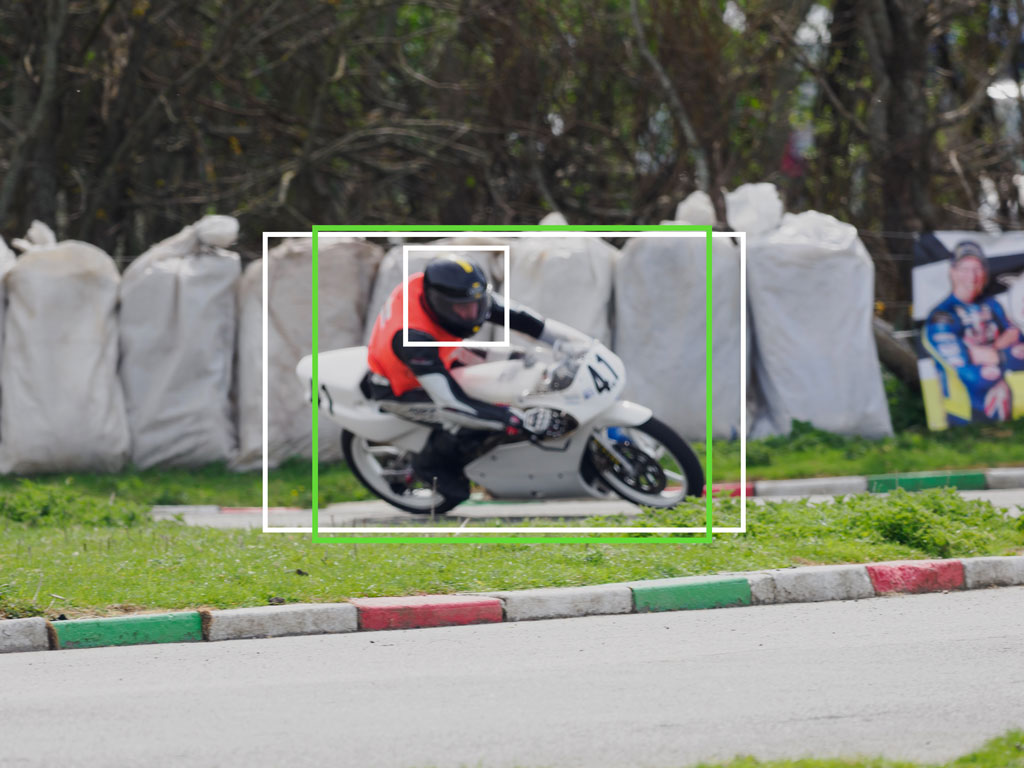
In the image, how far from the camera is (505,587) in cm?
688

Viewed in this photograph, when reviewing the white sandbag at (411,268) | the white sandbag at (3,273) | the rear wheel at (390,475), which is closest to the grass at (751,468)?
the rear wheel at (390,475)

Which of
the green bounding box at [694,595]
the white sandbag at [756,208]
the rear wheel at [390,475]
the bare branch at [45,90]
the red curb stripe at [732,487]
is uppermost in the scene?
the bare branch at [45,90]

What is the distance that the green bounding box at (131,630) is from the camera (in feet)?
20.5

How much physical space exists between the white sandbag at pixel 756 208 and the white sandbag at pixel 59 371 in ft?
18.9

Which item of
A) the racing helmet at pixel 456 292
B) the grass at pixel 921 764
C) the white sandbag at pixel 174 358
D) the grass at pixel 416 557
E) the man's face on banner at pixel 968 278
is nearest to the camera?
the grass at pixel 921 764

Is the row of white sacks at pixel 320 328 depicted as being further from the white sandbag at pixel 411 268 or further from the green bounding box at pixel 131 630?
the green bounding box at pixel 131 630

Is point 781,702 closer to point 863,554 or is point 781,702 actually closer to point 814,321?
point 863,554

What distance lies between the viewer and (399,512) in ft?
35.5

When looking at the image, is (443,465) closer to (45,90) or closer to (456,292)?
(456,292)

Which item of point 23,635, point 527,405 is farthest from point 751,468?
point 23,635

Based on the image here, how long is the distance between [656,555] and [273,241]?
8564 millimetres

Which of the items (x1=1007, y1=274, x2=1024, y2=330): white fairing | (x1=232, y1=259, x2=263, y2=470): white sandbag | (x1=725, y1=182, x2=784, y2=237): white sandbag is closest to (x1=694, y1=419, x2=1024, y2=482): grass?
(x1=1007, y1=274, x2=1024, y2=330): white fairing

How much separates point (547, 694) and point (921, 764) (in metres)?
1.43

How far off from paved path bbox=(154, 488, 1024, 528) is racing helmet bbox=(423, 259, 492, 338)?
147 cm
